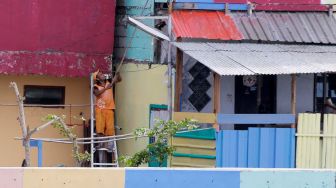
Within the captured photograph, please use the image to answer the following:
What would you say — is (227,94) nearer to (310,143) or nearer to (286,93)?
(286,93)

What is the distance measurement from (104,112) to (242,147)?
3.40 metres

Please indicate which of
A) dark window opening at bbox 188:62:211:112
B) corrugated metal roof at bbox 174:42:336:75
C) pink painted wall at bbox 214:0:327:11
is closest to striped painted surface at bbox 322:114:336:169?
corrugated metal roof at bbox 174:42:336:75

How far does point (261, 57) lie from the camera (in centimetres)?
1382

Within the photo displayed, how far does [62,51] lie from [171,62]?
8.40 feet

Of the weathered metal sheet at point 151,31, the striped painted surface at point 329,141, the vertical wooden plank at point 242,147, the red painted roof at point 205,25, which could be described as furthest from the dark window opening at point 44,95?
the striped painted surface at point 329,141

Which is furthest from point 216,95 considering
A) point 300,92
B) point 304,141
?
point 300,92

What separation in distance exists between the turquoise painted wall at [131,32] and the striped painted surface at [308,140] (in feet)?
10.3

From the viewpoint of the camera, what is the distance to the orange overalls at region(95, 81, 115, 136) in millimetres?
15852

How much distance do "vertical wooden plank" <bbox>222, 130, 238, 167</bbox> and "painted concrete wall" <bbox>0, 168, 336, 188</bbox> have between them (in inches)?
168

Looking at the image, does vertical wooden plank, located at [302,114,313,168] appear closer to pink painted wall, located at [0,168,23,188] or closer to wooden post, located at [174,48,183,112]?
wooden post, located at [174,48,183,112]

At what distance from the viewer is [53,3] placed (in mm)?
15914

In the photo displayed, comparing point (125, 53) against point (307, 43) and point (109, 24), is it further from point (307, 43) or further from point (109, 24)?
point (307, 43)

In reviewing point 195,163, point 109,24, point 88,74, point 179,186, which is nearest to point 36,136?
point 88,74

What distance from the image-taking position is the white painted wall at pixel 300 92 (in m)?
15.1
